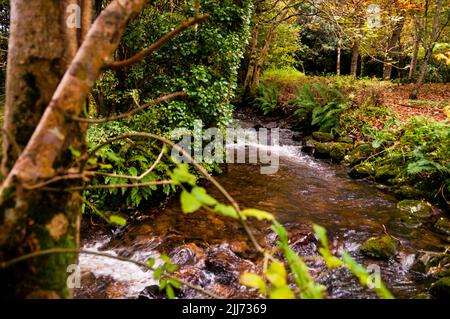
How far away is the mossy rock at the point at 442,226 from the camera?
594 cm

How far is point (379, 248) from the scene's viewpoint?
5145 mm

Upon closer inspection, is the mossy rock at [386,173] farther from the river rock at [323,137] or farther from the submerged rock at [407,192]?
the river rock at [323,137]

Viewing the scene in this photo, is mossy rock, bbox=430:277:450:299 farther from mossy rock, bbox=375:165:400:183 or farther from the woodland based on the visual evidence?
mossy rock, bbox=375:165:400:183

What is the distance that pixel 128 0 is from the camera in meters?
1.35

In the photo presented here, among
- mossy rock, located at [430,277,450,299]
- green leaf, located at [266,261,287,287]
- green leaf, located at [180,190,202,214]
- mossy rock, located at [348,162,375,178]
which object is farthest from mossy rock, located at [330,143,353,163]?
green leaf, located at [180,190,202,214]

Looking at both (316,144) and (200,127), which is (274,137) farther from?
(200,127)

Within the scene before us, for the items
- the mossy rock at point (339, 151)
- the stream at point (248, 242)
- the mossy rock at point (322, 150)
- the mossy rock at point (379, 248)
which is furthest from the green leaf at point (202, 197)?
the mossy rock at point (322, 150)

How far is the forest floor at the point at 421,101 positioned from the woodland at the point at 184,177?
0.55 feet

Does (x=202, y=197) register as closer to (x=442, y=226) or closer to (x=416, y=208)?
(x=442, y=226)

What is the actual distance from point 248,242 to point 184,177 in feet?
14.4

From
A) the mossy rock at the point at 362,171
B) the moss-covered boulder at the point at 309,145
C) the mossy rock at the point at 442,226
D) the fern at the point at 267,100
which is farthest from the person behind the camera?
the fern at the point at 267,100

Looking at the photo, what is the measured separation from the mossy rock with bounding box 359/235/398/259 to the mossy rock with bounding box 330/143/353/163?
5.46m

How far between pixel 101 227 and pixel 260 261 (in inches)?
111
